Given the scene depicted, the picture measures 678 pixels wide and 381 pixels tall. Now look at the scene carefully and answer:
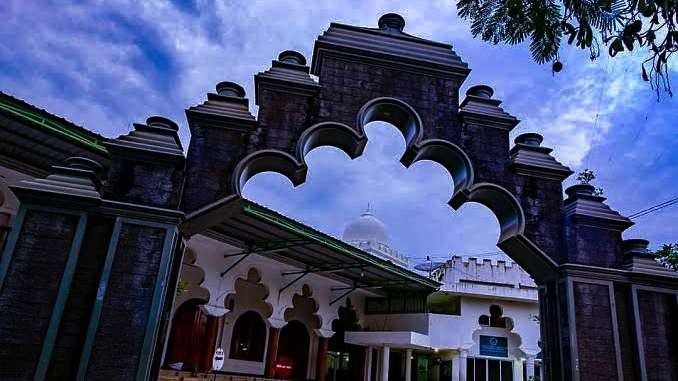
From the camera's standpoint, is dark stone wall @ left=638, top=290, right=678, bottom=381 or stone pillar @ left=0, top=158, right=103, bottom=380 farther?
dark stone wall @ left=638, top=290, right=678, bottom=381

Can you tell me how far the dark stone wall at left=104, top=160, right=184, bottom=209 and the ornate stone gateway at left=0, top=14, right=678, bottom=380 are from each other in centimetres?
1

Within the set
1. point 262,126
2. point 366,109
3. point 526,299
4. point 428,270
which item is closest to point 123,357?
point 262,126

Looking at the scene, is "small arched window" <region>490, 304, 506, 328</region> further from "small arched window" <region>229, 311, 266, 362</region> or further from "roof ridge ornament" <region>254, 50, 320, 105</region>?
"roof ridge ornament" <region>254, 50, 320, 105</region>

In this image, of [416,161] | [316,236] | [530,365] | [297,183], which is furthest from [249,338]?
[416,161]

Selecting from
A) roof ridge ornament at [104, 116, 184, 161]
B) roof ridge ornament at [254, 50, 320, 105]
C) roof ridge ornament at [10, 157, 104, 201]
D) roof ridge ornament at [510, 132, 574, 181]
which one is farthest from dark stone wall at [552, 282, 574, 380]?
roof ridge ornament at [10, 157, 104, 201]

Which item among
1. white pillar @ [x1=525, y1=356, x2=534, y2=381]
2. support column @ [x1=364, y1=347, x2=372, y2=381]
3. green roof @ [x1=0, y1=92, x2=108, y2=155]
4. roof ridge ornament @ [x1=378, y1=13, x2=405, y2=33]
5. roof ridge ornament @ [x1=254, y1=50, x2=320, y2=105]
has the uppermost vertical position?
roof ridge ornament @ [x1=378, y1=13, x2=405, y2=33]

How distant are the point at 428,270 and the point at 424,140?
2014 centimetres

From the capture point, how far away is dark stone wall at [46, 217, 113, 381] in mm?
4879

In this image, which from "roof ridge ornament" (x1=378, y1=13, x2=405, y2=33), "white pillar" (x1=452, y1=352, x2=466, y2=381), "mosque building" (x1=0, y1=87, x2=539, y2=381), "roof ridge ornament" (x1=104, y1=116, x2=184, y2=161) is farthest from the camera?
"white pillar" (x1=452, y1=352, x2=466, y2=381)

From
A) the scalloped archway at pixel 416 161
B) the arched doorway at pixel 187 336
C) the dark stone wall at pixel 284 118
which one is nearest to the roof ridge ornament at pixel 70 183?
the scalloped archway at pixel 416 161

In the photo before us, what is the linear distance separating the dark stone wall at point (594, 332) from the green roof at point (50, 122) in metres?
8.88

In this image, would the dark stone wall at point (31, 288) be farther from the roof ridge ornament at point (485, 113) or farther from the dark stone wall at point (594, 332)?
the dark stone wall at point (594, 332)

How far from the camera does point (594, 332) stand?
5.87m

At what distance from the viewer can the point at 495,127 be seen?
6645mm
